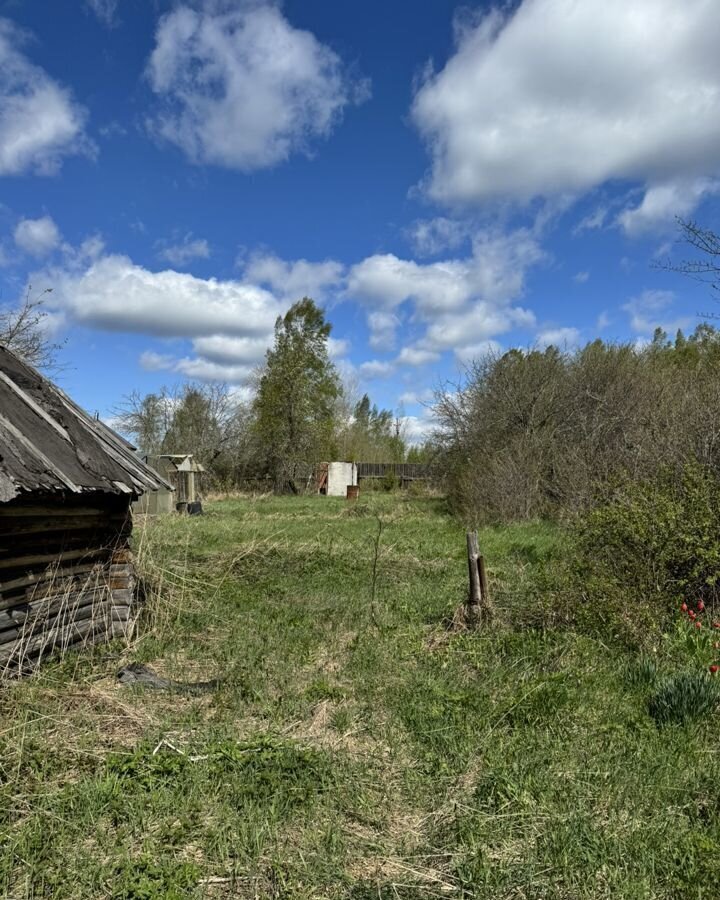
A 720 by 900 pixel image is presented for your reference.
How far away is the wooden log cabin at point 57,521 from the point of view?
584cm

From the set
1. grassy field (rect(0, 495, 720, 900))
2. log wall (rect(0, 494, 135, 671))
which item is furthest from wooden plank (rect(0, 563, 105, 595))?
grassy field (rect(0, 495, 720, 900))

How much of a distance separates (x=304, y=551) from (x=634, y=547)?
713 centimetres

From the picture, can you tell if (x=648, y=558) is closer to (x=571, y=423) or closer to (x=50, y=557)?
(x=50, y=557)

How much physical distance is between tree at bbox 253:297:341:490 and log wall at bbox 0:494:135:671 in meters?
29.7

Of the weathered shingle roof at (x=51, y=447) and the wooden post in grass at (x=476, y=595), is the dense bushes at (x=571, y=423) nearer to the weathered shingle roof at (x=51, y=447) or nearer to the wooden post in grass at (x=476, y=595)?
the wooden post in grass at (x=476, y=595)

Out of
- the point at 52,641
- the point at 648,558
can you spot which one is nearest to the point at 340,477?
the point at 648,558

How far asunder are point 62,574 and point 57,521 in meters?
0.56

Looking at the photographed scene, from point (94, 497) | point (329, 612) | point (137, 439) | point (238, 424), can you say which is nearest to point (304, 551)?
point (329, 612)

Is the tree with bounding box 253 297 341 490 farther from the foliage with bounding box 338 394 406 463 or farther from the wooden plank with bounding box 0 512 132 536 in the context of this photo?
the wooden plank with bounding box 0 512 132 536

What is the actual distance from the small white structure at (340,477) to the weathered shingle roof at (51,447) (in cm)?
3043

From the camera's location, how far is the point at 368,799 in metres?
3.81

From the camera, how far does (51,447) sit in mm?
6500

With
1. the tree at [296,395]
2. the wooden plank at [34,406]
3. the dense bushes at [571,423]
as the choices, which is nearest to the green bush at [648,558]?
the dense bushes at [571,423]

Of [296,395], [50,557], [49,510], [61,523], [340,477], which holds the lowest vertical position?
[50,557]
